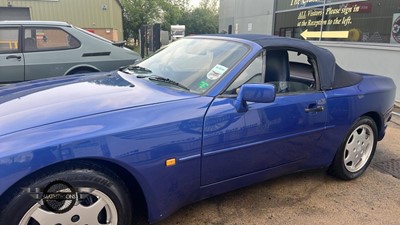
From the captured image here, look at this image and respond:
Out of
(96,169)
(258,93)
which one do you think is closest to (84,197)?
(96,169)

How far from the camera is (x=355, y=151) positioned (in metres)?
3.34

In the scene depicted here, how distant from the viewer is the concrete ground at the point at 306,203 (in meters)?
2.63

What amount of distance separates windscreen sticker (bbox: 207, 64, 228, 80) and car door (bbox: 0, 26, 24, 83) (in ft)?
12.6

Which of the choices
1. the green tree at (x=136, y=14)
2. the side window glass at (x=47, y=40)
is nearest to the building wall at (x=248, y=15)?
the side window glass at (x=47, y=40)

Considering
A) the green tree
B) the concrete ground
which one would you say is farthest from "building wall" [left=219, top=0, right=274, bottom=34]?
the green tree

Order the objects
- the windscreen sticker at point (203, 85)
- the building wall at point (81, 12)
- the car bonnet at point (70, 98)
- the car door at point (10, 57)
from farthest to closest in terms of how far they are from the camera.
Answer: the building wall at point (81, 12), the car door at point (10, 57), the windscreen sticker at point (203, 85), the car bonnet at point (70, 98)

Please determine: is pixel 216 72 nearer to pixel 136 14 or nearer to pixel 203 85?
pixel 203 85

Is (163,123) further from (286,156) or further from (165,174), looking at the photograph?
(286,156)

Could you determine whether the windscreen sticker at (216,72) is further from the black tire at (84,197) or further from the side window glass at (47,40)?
the side window glass at (47,40)

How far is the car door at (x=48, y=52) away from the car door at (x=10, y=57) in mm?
98

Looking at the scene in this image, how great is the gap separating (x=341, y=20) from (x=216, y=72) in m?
7.60

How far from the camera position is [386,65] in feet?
23.3

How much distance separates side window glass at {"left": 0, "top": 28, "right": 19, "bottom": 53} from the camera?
5.13 metres

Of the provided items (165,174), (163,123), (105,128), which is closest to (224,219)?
(165,174)
